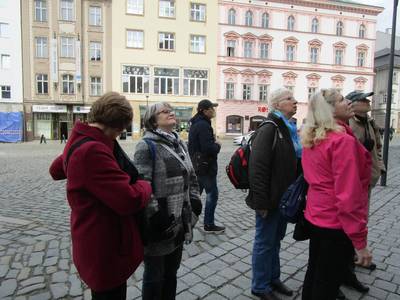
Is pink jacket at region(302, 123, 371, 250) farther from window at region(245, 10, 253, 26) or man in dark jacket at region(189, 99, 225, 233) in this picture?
window at region(245, 10, 253, 26)

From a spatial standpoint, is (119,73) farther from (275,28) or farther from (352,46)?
(352,46)

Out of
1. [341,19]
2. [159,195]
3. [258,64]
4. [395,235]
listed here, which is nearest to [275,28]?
[258,64]

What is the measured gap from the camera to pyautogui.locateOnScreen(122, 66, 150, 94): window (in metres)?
35.0

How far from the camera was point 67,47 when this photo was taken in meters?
33.8

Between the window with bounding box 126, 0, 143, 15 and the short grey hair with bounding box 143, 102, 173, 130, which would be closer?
the short grey hair with bounding box 143, 102, 173, 130

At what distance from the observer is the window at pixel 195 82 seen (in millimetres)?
36344

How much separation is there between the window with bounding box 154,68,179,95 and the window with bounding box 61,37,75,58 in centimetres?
837

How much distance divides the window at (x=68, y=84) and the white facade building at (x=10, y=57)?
13.1 ft

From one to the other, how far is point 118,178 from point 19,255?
3.02 metres

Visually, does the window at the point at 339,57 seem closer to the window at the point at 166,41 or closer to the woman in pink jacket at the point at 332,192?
the window at the point at 166,41

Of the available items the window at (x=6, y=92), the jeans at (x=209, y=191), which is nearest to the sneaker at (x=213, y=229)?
the jeans at (x=209, y=191)

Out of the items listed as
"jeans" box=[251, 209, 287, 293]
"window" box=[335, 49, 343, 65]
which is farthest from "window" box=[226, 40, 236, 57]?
"jeans" box=[251, 209, 287, 293]

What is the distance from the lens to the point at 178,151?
2.71 m

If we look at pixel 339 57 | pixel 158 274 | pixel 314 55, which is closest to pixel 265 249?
pixel 158 274
